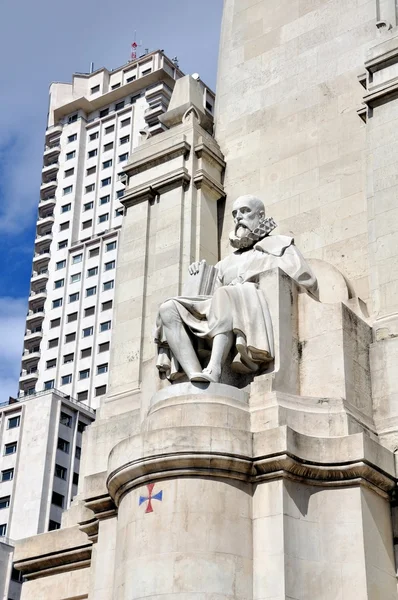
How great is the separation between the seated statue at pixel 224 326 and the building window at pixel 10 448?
6463 centimetres

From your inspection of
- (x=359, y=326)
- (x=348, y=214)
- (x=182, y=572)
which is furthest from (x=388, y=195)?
(x=182, y=572)

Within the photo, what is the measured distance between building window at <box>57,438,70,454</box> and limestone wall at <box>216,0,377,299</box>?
5853 centimetres

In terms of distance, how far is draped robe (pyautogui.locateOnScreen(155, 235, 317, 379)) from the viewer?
54.1 feet

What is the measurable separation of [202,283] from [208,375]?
8.68ft

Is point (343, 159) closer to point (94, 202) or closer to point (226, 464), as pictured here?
point (226, 464)

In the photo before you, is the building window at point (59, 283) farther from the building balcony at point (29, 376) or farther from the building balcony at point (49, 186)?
the building balcony at point (49, 186)

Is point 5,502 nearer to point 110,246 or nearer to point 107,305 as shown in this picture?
point 107,305

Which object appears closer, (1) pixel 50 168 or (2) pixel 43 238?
(2) pixel 43 238

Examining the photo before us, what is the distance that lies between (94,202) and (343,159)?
281ft

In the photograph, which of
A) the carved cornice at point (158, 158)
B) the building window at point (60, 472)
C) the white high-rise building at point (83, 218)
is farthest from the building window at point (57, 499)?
the carved cornice at point (158, 158)

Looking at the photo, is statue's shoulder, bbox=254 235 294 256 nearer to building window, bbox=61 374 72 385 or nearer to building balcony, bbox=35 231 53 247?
building window, bbox=61 374 72 385

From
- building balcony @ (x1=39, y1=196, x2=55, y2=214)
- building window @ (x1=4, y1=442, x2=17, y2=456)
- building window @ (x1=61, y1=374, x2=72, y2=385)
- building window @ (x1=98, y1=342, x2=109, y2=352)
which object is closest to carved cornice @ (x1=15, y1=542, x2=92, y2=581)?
building window @ (x1=4, y1=442, x2=17, y2=456)

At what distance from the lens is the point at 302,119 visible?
2158 centimetres

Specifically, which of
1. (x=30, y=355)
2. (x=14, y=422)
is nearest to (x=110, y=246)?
(x=30, y=355)
